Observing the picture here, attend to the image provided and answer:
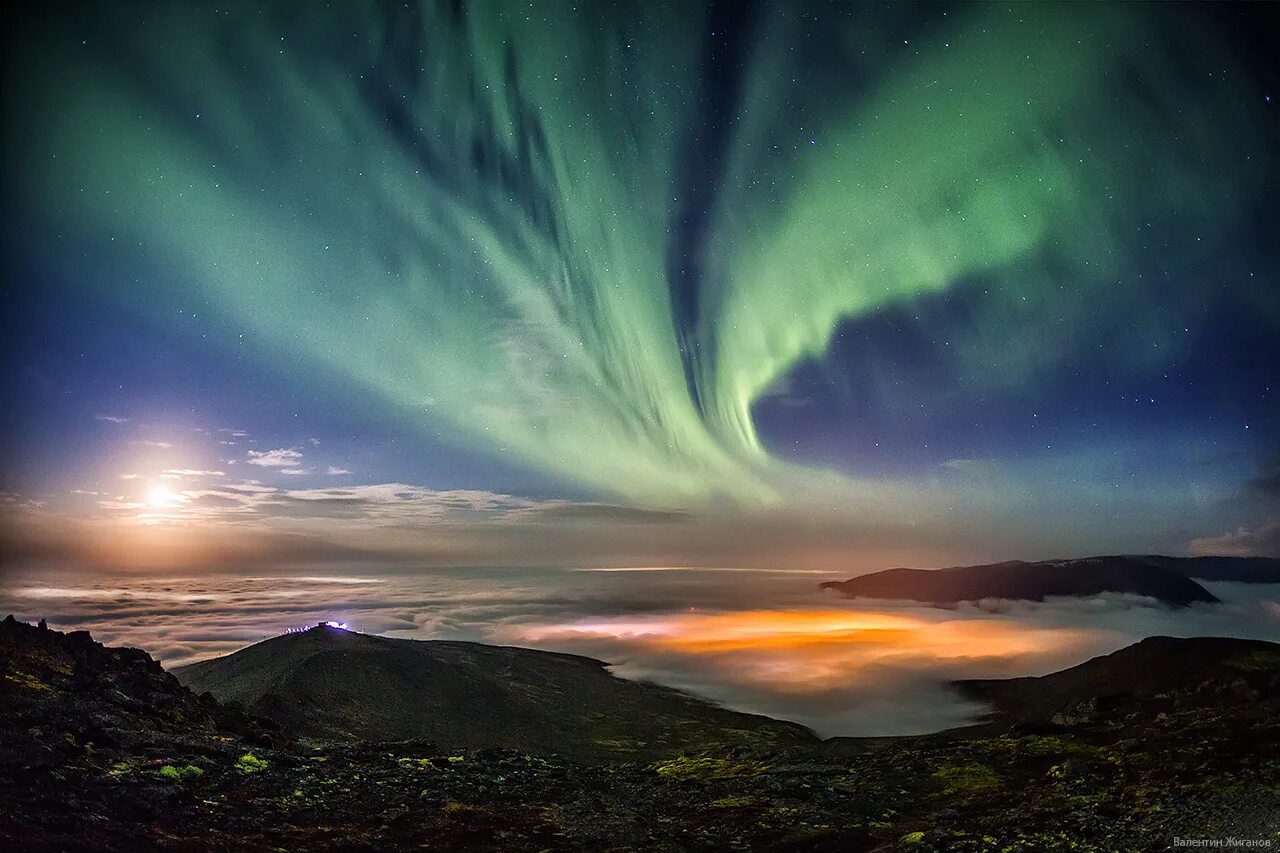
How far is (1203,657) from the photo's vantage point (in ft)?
190

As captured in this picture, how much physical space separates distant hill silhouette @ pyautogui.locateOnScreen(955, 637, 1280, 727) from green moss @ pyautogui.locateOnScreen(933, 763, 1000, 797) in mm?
11048

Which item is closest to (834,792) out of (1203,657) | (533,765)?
(533,765)

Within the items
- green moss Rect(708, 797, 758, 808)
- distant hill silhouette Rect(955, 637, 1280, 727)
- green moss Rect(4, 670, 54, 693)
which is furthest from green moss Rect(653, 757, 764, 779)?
green moss Rect(4, 670, 54, 693)

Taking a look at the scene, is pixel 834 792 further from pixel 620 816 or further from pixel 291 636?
pixel 291 636

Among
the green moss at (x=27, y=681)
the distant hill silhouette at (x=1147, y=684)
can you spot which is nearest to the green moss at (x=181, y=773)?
the green moss at (x=27, y=681)

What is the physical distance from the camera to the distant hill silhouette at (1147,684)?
125 feet

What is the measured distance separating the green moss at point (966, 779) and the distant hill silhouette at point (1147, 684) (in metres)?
11.0

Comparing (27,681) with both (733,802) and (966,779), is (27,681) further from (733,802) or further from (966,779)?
(966,779)

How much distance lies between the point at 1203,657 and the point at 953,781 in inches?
1683

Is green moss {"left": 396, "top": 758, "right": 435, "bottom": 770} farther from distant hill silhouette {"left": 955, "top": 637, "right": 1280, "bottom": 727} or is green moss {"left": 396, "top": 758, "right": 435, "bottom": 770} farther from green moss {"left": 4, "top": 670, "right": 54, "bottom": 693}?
distant hill silhouette {"left": 955, "top": 637, "right": 1280, "bottom": 727}

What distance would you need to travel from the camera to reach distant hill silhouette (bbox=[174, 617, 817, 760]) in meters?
55.2

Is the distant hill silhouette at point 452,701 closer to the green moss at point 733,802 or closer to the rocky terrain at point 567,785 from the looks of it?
the rocky terrain at point 567,785

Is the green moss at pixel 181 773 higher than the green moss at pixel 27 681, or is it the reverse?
the green moss at pixel 27 681

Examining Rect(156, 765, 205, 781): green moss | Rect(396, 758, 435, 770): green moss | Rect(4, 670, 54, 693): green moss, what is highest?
Rect(4, 670, 54, 693): green moss
